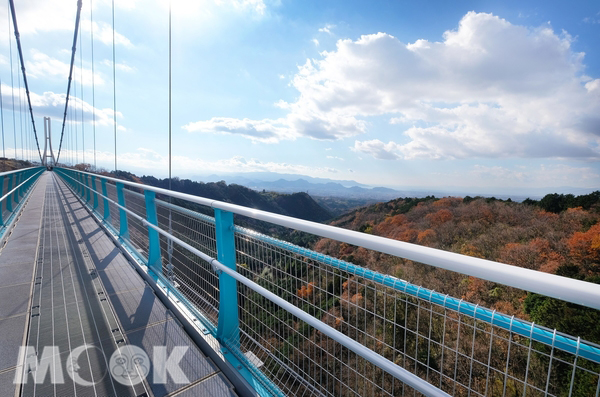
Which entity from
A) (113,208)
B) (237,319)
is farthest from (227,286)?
(113,208)

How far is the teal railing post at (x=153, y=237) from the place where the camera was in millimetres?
3178

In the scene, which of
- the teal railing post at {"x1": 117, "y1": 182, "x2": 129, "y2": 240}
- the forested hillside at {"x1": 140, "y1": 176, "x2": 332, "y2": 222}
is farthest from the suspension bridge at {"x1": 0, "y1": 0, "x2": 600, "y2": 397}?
the forested hillside at {"x1": 140, "y1": 176, "x2": 332, "y2": 222}

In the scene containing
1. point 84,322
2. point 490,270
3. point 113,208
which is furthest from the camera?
point 113,208

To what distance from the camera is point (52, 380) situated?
172 cm

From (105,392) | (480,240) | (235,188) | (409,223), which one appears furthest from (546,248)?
(235,188)

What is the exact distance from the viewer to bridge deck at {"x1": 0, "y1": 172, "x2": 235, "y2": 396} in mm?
1717

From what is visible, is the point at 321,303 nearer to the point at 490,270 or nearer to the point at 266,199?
the point at 490,270

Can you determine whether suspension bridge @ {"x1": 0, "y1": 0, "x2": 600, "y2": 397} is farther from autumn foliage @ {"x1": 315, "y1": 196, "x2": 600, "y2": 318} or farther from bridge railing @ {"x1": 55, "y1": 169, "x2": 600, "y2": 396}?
autumn foliage @ {"x1": 315, "y1": 196, "x2": 600, "y2": 318}

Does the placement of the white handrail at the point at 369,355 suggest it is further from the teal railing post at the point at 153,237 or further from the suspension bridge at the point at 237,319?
the teal railing post at the point at 153,237

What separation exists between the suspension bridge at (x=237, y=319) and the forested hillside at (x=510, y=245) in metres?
3.31

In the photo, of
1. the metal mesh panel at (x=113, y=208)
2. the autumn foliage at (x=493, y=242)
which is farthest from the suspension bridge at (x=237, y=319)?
the autumn foliage at (x=493, y=242)

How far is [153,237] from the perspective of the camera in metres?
3.29

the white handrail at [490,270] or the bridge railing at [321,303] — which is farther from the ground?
the white handrail at [490,270]

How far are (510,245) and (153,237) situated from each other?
15515mm
